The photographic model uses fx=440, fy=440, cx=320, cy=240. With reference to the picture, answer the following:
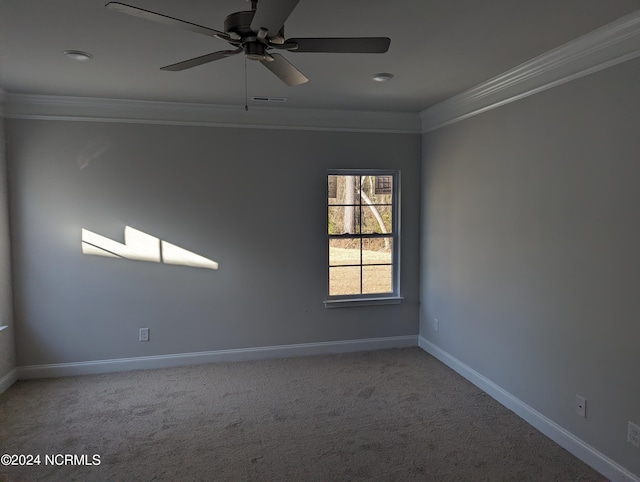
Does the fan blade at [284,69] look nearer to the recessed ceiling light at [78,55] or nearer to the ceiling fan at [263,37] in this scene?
the ceiling fan at [263,37]

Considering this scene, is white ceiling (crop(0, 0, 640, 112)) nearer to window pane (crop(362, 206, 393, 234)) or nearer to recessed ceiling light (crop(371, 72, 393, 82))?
recessed ceiling light (crop(371, 72, 393, 82))

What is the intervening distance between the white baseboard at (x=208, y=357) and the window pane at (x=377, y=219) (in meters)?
1.17

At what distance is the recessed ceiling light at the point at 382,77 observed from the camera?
10.6ft

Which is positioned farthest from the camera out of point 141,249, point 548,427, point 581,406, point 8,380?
point 141,249

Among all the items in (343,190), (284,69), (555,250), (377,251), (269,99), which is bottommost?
(377,251)

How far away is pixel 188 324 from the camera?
4.25 metres

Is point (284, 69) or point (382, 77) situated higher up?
point (382, 77)

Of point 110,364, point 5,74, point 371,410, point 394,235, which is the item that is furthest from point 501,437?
point 5,74

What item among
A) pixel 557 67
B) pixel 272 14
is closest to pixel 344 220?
pixel 557 67

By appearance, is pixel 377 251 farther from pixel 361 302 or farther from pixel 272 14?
pixel 272 14

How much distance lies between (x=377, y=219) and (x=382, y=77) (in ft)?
5.63

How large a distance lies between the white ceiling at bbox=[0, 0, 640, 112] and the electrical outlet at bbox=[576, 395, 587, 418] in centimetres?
→ 215

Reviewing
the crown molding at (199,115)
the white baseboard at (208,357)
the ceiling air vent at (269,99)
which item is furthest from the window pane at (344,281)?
the ceiling air vent at (269,99)

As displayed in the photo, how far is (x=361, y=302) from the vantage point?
4617 mm
